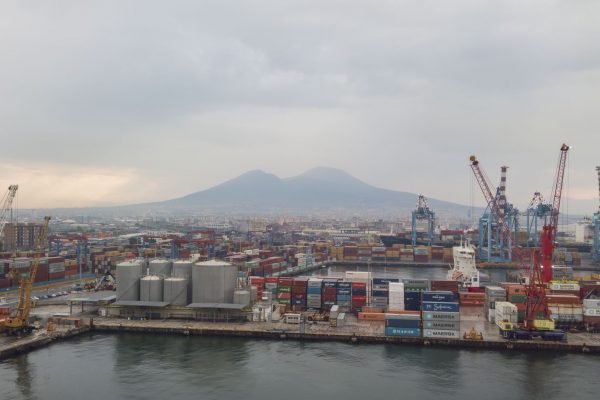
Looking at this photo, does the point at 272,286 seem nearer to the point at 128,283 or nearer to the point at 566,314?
the point at 128,283

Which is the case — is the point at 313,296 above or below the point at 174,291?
below

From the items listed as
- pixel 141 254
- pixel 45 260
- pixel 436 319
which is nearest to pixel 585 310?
pixel 436 319

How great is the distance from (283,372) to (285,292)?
7744 millimetres

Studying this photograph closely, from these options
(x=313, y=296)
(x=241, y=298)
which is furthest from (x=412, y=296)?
(x=241, y=298)

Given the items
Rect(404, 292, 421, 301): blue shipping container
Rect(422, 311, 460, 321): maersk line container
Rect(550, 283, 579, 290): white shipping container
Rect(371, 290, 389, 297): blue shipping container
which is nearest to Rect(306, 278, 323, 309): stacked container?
Rect(371, 290, 389, 297): blue shipping container

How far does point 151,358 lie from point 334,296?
28.0 feet

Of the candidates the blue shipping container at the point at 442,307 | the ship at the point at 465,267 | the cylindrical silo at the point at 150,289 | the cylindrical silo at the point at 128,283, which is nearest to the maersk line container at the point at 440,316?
the blue shipping container at the point at 442,307

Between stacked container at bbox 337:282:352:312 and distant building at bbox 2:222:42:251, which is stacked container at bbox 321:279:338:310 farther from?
distant building at bbox 2:222:42:251

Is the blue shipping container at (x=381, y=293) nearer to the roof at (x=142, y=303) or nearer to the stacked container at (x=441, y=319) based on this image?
the stacked container at (x=441, y=319)

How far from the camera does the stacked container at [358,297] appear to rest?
2128 cm

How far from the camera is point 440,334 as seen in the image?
687 inches

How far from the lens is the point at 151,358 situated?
52.1ft

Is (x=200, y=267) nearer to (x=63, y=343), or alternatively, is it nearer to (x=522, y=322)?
(x=63, y=343)

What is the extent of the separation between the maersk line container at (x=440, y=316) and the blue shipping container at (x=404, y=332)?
1.83 feet
